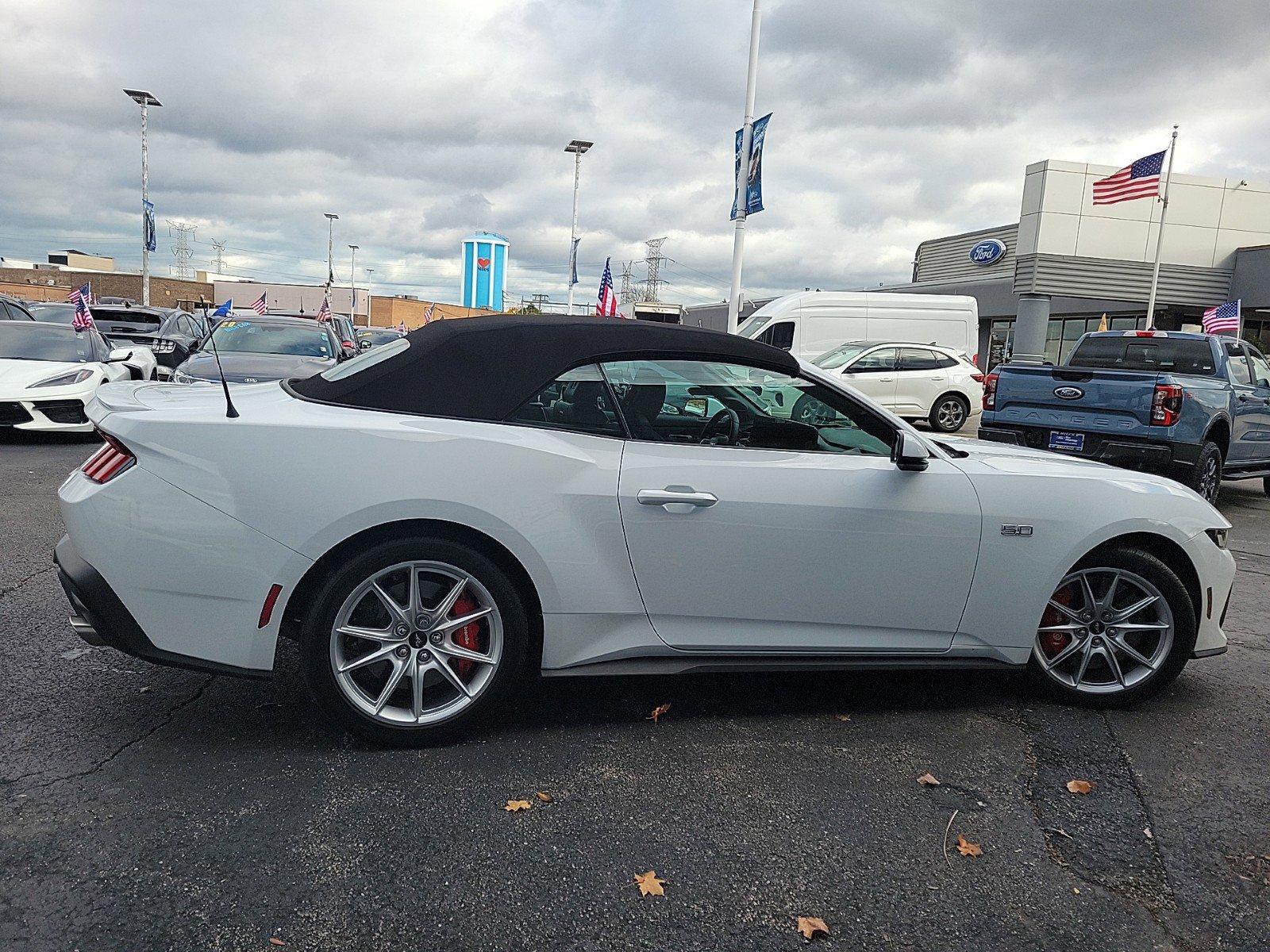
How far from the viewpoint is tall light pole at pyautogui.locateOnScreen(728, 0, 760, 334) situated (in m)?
17.0

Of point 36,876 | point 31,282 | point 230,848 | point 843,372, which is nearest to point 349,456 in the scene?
point 230,848

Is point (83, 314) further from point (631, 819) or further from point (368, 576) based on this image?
point (631, 819)

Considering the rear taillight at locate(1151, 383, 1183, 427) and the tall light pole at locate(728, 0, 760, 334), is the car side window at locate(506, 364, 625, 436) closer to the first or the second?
the rear taillight at locate(1151, 383, 1183, 427)

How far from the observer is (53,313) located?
62.7ft

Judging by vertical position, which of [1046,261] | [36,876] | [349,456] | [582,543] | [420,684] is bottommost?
[36,876]

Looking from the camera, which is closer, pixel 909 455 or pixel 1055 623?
pixel 909 455

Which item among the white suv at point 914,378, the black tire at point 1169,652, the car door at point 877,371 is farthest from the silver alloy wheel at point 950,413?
the black tire at point 1169,652

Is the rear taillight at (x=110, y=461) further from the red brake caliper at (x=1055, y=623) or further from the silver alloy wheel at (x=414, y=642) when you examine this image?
the red brake caliper at (x=1055, y=623)

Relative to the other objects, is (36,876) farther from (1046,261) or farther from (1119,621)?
(1046,261)

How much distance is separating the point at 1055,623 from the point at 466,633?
2439 millimetres

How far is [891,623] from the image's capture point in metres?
3.80

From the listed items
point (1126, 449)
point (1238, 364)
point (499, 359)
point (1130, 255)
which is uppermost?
point (1130, 255)

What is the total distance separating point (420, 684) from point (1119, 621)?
113 inches

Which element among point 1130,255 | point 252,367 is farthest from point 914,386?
point 1130,255
